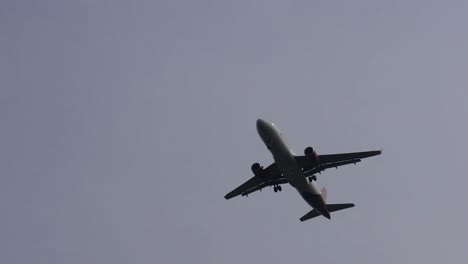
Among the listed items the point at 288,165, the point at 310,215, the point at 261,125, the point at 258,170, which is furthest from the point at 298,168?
the point at 310,215

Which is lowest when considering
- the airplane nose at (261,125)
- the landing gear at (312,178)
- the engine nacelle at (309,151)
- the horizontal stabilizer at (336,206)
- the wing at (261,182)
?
the horizontal stabilizer at (336,206)

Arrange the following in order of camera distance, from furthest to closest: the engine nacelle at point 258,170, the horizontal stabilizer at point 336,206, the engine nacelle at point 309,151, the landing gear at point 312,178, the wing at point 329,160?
1. the horizontal stabilizer at point 336,206
2. the engine nacelle at point 258,170
3. the landing gear at point 312,178
4. the engine nacelle at point 309,151
5. the wing at point 329,160

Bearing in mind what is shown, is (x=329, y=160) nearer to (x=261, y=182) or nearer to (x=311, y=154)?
(x=311, y=154)

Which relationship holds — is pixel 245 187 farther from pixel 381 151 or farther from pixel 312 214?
pixel 381 151

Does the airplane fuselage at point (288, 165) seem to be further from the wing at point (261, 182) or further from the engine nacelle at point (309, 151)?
the wing at point (261, 182)

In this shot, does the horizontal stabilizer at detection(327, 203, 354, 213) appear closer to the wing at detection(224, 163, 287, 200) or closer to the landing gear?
the landing gear

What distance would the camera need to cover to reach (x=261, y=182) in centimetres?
11662

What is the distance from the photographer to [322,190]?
115m

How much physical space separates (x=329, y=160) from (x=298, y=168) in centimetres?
410

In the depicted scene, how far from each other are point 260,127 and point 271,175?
8.75 m

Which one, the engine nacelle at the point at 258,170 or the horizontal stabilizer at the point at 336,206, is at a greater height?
the engine nacelle at the point at 258,170

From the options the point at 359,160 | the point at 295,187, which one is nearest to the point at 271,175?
the point at 295,187

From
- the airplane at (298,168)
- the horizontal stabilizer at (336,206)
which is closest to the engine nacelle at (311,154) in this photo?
the airplane at (298,168)

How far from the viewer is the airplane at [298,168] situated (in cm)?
10669
